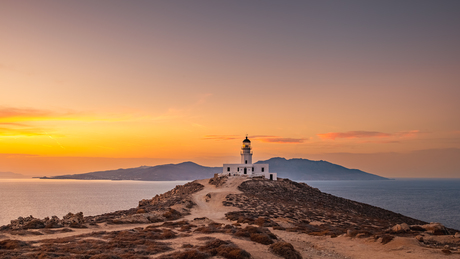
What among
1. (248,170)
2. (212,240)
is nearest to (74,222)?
(212,240)

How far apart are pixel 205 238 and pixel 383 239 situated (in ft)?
40.4

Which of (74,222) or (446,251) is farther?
(74,222)

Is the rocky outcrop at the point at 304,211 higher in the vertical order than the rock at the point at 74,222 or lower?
lower

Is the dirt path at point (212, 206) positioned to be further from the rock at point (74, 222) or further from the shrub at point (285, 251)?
the shrub at point (285, 251)

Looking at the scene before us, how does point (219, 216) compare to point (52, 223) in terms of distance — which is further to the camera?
point (219, 216)

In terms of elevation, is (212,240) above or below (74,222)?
above

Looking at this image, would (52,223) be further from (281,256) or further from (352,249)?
(352,249)

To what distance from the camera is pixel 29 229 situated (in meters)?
23.5

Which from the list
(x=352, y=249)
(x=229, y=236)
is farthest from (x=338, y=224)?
(x=229, y=236)

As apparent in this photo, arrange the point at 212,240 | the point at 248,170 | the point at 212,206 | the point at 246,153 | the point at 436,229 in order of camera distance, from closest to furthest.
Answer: the point at 212,240 < the point at 436,229 < the point at 212,206 < the point at 248,170 < the point at 246,153

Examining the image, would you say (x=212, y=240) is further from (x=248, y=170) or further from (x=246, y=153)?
(x=246, y=153)

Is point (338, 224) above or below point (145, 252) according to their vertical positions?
below

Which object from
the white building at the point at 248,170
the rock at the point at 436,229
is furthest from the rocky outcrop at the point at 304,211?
the white building at the point at 248,170

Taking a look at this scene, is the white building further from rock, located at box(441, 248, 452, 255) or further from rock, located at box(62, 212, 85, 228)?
rock, located at box(441, 248, 452, 255)
